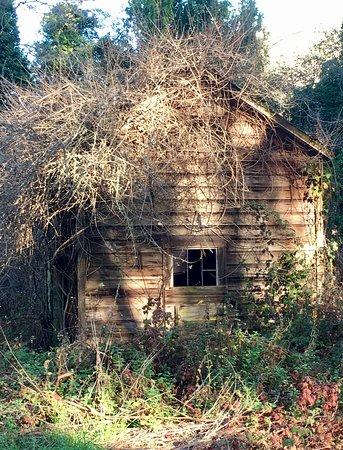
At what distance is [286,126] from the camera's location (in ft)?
40.2

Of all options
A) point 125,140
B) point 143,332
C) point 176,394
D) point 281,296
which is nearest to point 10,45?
point 125,140

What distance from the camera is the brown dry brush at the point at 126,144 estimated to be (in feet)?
34.9

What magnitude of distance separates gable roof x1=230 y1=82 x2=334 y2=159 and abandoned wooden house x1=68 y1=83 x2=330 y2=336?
0.09ft

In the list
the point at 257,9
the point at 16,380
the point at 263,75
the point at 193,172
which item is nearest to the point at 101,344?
the point at 16,380

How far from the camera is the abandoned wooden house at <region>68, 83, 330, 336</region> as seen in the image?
39.2 ft

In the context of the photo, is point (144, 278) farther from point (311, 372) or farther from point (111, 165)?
point (311, 372)

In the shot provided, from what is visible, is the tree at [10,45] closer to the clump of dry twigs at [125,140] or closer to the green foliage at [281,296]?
the clump of dry twigs at [125,140]

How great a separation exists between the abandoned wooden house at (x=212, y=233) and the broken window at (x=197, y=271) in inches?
0.8

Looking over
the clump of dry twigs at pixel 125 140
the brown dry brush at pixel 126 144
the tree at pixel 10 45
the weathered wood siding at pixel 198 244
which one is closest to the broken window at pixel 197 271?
the weathered wood siding at pixel 198 244

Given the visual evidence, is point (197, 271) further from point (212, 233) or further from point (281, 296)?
point (281, 296)

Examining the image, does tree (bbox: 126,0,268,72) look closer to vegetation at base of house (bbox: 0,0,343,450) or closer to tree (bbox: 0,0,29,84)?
vegetation at base of house (bbox: 0,0,343,450)

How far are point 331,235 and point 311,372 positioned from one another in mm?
6091

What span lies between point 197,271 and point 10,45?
17.0 m

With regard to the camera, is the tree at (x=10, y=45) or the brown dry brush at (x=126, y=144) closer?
the brown dry brush at (x=126, y=144)
